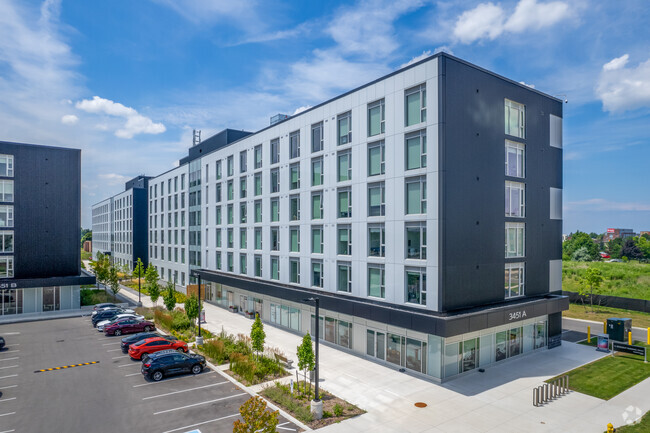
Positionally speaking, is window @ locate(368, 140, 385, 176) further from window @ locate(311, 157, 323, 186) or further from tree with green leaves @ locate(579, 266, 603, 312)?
tree with green leaves @ locate(579, 266, 603, 312)

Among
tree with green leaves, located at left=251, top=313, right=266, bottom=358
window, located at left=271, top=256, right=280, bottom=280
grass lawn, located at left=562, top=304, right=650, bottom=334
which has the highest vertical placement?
window, located at left=271, top=256, right=280, bottom=280

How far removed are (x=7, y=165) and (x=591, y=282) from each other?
66579 millimetres

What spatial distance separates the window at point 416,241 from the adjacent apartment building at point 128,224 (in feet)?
207

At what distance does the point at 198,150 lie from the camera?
56.2 metres

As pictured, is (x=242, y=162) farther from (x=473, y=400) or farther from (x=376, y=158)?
(x=473, y=400)

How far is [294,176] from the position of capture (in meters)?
34.9

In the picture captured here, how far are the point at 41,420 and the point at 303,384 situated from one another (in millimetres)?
12288

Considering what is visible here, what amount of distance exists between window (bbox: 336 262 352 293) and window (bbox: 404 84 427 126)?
36.8 ft

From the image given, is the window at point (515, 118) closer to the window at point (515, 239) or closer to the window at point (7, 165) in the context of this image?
the window at point (515, 239)

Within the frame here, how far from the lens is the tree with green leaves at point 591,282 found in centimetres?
4353

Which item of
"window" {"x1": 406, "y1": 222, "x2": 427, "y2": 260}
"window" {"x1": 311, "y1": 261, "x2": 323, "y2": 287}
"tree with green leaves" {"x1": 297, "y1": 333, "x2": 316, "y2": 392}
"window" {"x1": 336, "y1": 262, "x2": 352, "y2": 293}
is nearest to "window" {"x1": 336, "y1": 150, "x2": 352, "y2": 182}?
"window" {"x1": 336, "y1": 262, "x2": 352, "y2": 293}

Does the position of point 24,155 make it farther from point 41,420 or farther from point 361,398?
point 361,398

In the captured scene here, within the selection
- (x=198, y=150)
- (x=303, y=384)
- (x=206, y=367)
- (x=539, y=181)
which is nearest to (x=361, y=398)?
(x=303, y=384)

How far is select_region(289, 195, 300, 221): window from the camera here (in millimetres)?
34253
